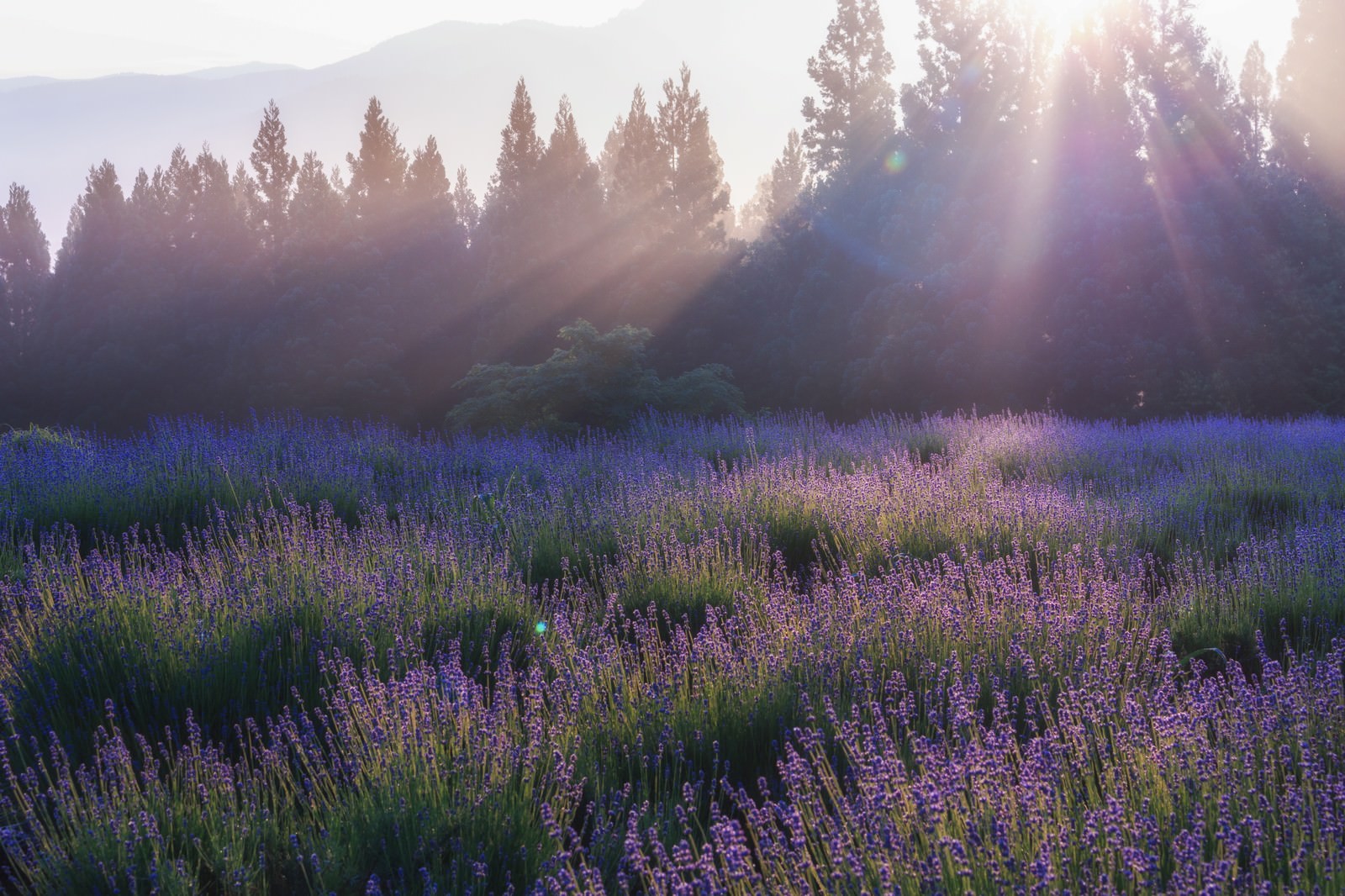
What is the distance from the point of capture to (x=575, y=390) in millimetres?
13680

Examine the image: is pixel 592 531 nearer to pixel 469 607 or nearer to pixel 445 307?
pixel 469 607

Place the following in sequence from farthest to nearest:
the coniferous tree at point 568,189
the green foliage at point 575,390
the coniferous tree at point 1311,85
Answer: the coniferous tree at point 568,189
the coniferous tree at point 1311,85
the green foliage at point 575,390

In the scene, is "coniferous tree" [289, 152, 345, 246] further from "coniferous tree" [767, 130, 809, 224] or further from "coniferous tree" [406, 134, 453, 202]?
"coniferous tree" [767, 130, 809, 224]

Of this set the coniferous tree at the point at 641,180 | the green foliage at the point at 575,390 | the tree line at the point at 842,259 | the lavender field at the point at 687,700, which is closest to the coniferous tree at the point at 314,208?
the tree line at the point at 842,259

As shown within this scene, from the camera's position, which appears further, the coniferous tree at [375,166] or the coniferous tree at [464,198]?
the coniferous tree at [464,198]

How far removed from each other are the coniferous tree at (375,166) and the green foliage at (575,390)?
1724 cm

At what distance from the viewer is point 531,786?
2.54 metres

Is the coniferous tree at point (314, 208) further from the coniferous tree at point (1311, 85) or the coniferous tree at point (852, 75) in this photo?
the coniferous tree at point (1311, 85)

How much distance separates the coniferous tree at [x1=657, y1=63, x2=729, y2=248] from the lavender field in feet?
74.1

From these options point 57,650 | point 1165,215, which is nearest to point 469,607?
point 57,650

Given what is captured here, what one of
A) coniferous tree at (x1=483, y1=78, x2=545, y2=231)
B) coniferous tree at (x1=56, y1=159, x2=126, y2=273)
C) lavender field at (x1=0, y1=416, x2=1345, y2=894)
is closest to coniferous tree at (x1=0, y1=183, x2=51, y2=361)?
coniferous tree at (x1=56, y1=159, x2=126, y2=273)

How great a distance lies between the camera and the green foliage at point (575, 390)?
13625 millimetres

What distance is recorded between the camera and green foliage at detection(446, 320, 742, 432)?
1362cm

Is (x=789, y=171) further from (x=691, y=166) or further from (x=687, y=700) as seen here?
(x=687, y=700)
